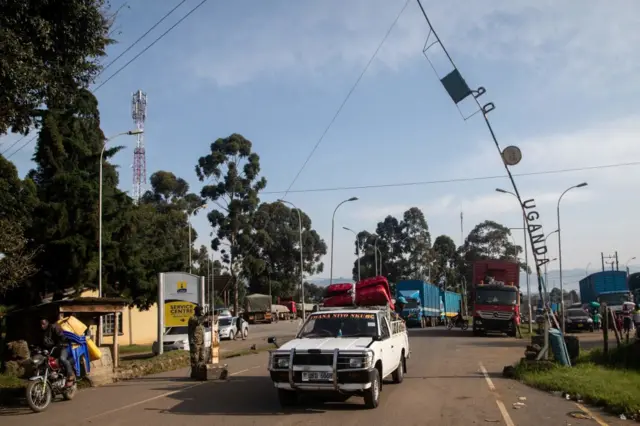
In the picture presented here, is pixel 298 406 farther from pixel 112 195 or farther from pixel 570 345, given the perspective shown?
pixel 112 195

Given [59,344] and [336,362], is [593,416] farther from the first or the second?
[59,344]

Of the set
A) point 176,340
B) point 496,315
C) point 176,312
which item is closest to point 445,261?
point 496,315

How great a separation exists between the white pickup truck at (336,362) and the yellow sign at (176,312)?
1298cm

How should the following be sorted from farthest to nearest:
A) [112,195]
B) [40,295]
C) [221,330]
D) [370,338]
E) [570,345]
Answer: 1. [221,330]
2. [112,195]
3. [40,295]
4. [570,345]
5. [370,338]

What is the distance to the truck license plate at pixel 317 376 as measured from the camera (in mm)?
10648

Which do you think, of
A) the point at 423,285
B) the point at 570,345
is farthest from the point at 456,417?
the point at 423,285

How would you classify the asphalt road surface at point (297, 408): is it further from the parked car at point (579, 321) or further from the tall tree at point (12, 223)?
the parked car at point (579, 321)

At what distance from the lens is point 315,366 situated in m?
10.8

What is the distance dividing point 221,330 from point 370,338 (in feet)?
101

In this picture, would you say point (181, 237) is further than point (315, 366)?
Yes

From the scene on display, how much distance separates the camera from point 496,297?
3553cm

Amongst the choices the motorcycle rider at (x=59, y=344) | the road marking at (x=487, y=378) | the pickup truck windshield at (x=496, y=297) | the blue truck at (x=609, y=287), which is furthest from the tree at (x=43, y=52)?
the blue truck at (x=609, y=287)

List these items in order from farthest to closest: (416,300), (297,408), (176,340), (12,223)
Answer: (416,300) → (176,340) → (12,223) → (297,408)

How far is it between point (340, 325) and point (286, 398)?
209cm
